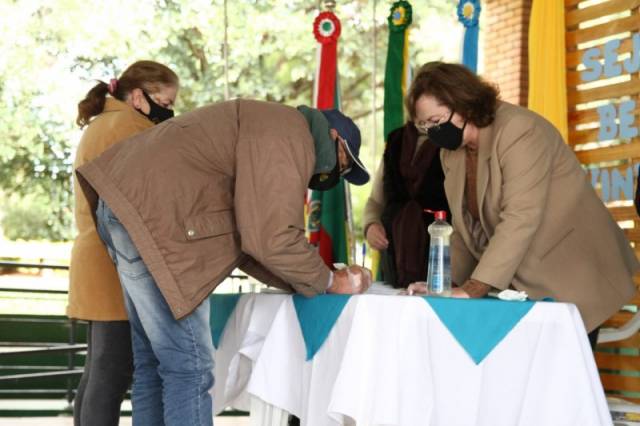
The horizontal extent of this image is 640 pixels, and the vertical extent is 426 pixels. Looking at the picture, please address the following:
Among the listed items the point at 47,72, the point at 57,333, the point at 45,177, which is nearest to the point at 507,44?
the point at 57,333

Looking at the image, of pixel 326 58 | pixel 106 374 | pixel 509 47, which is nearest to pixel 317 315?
pixel 106 374

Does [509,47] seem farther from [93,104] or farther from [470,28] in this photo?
[93,104]

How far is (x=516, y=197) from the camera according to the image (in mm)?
2773

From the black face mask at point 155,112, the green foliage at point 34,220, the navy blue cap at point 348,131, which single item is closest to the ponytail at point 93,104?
the black face mask at point 155,112

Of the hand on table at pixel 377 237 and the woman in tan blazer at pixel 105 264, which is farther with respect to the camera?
the hand on table at pixel 377 237

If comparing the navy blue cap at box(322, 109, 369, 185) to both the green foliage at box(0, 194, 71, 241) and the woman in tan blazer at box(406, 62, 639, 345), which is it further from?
the green foliage at box(0, 194, 71, 241)

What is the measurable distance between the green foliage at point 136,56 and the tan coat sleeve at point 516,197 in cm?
795

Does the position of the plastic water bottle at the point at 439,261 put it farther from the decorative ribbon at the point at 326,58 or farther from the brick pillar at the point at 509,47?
the brick pillar at the point at 509,47

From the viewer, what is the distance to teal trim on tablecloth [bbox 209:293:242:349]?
127 inches

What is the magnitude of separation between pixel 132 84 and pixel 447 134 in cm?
102

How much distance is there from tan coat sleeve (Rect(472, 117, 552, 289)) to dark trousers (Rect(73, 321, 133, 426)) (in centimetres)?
109

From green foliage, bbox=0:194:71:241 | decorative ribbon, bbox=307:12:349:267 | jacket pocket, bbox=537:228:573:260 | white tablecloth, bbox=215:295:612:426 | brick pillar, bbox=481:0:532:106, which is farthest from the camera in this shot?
green foliage, bbox=0:194:71:241

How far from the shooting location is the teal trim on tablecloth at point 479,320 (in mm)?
2451

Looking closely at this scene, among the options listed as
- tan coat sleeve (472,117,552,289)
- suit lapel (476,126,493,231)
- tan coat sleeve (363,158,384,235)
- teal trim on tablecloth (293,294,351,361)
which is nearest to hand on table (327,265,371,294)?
teal trim on tablecloth (293,294,351,361)
